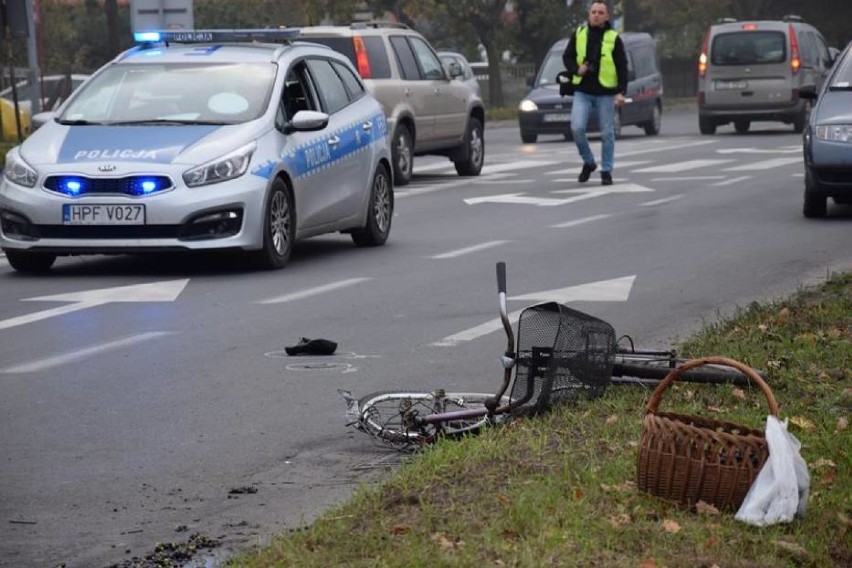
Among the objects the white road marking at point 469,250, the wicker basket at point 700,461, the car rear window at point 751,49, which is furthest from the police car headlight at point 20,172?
the car rear window at point 751,49

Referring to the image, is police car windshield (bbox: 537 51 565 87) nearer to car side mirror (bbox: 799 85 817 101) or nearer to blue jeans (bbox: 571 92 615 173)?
blue jeans (bbox: 571 92 615 173)

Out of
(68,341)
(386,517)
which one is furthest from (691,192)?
(386,517)

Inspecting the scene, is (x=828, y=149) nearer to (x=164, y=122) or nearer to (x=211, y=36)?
(x=211, y=36)

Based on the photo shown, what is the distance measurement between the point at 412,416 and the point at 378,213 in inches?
335

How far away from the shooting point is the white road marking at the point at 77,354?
907cm

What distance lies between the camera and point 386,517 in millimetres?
5637

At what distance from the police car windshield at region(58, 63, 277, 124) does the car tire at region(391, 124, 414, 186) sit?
28.2 ft

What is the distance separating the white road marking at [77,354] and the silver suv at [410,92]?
495 inches

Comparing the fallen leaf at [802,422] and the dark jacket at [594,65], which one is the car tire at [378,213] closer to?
the dark jacket at [594,65]

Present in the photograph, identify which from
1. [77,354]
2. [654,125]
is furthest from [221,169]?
[654,125]

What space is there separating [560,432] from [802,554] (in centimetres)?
173

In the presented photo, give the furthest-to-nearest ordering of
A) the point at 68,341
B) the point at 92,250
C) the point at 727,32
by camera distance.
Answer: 1. the point at 727,32
2. the point at 92,250
3. the point at 68,341

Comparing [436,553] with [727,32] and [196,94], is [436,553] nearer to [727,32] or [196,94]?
[196,94]

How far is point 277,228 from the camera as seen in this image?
13438mm
